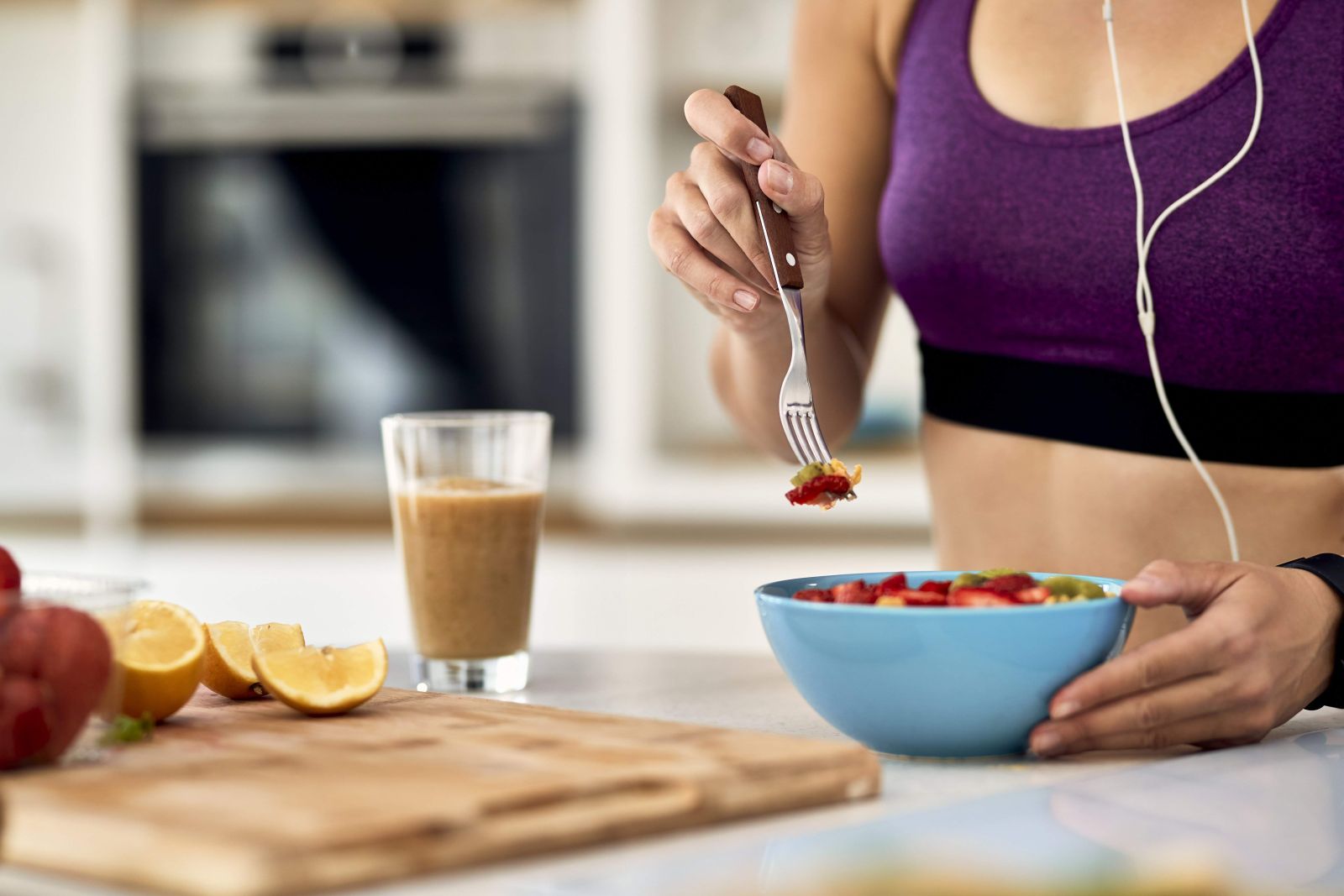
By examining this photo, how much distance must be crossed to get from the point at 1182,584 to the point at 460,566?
0.51 metres

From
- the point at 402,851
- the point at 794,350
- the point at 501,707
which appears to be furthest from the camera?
the point at 794,350

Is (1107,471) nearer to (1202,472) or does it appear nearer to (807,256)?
(1202,472)

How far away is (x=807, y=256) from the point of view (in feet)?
3.81

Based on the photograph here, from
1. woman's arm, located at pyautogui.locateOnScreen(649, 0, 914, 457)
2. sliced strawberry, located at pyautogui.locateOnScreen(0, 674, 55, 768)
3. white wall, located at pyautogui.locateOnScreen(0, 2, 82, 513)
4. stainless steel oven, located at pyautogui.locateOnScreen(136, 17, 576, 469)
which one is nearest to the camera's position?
sliced strawberry, located at pyautogui.locateOnScreen(0, 674, 55, 768)

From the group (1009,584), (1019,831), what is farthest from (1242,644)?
(1019,831)

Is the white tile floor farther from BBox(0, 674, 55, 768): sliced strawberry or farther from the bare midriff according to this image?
BBox(0, 674, 55, 768): sliced strawberry

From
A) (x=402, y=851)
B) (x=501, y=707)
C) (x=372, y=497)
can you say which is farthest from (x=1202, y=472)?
(x=372, y=497)

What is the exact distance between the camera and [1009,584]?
2.95 feet

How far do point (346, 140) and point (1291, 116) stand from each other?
79.1 inches

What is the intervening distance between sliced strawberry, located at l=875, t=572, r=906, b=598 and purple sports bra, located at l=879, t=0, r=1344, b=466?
1.45ft

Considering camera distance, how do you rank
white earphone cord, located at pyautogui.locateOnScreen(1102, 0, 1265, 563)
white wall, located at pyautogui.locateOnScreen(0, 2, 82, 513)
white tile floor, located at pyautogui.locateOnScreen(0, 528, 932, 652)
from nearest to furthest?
white earphone cord, located at pyautogui.locateOnScreen(1102, 0, 1265, 563) → white tile floor, located at pyautogui.locateOnScreen(0, 528, 932, 652) → white wall, located at pyautogui.locateOnScreen(0, 2, 82, 513)

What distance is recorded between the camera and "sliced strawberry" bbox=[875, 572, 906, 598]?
0.91 metres

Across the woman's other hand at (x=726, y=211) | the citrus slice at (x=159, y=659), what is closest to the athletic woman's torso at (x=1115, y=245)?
the woman's other hand at (x=726, y=211)

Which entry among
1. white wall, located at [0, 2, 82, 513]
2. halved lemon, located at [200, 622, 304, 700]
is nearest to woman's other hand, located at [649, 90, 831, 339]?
halved lemon, located at [200, 622, 304, 700]
